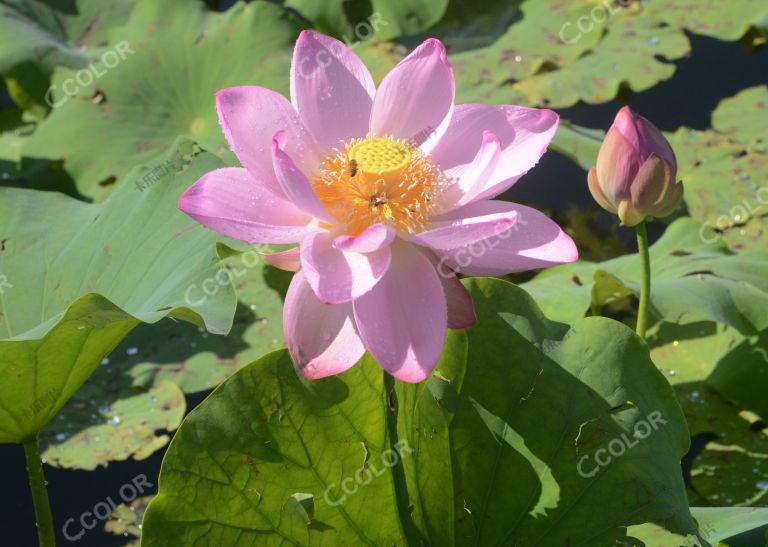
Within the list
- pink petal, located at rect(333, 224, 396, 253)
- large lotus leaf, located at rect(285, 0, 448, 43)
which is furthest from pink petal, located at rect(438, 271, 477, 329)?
large lotus leaf, located at rect(285, 0, 448, 43)

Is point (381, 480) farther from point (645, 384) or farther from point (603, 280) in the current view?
point (603, 280)

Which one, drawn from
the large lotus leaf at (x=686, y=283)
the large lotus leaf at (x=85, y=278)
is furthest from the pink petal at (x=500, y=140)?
the large lotus leaf at (x=686, y=283)

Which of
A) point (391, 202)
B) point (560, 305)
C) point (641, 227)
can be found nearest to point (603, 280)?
point (560, 305)

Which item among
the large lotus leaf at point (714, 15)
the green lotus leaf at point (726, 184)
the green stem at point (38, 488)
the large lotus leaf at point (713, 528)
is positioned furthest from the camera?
the large lotus leaf at point (714, 15)

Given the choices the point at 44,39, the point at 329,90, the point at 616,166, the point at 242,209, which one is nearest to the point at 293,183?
the point at 242,209

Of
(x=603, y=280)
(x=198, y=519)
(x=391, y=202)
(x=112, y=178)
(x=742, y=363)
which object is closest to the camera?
(x=391, y=202)

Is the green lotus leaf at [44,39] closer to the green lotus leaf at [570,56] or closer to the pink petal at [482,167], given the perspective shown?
the green lotus leaf at [570,56]
